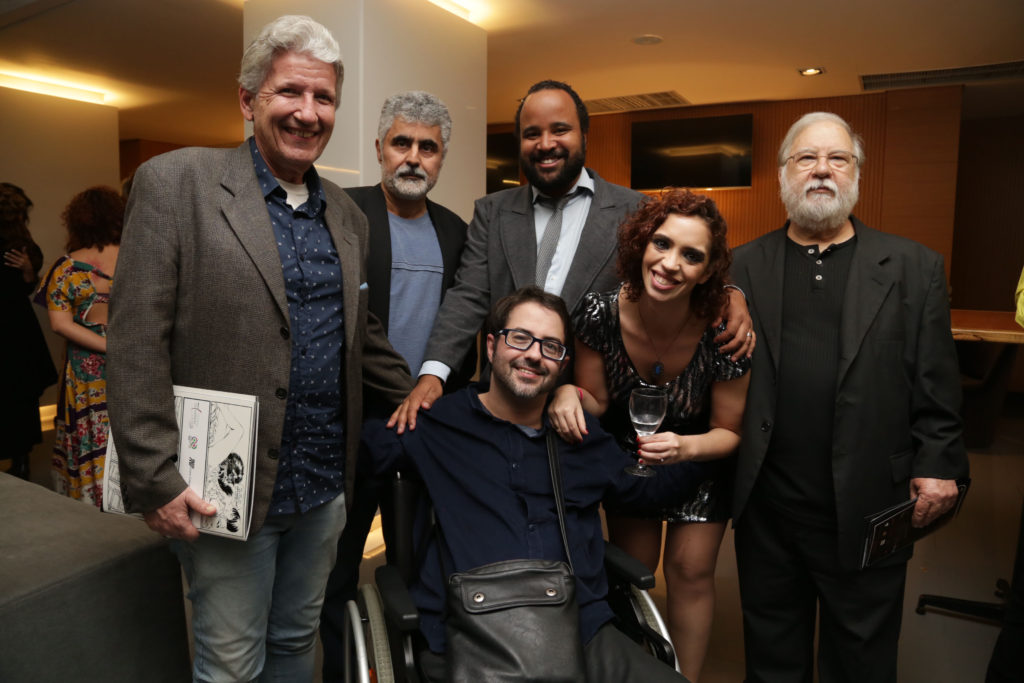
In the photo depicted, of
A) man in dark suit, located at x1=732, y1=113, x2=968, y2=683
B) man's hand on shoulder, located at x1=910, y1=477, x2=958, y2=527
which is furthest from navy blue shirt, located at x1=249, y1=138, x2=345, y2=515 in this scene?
man's hand on shoulder, located at x1=910, y1=477, x2=958, y2=527

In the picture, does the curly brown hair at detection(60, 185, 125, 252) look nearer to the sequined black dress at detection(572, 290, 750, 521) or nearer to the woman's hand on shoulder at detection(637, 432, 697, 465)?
the sequined black dress at detection(572, 290, 750, 521)

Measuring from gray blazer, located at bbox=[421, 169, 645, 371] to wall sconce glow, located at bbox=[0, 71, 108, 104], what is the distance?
6978mm

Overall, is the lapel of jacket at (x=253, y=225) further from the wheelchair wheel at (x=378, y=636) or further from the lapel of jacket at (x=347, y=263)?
the wheelchair wheel at (x=378, y=636)

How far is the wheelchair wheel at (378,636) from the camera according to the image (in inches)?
59.7

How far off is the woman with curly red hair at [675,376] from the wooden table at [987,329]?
98.2 inches

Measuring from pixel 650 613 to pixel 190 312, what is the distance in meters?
1.25

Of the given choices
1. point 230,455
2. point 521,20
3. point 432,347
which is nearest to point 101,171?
point 521,20

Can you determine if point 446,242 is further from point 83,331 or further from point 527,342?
point 83,331

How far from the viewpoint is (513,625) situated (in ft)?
4.91

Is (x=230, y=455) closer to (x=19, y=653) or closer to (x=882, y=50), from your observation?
(x=19, y=653)

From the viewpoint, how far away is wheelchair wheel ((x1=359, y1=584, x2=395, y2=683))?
1.52 metres

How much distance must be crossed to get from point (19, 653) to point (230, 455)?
715 mm

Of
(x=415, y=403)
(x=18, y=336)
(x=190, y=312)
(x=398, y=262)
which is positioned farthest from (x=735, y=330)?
(x=18, y=336)

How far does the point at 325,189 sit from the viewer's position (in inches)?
70.2
